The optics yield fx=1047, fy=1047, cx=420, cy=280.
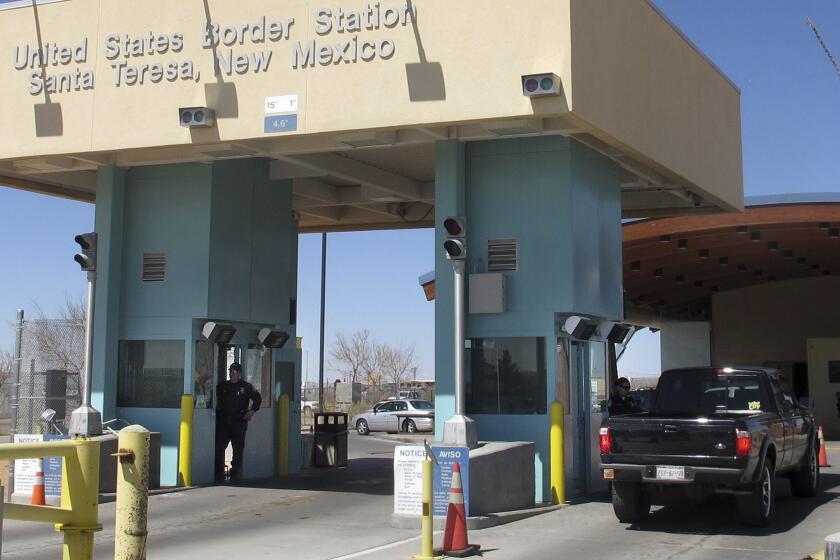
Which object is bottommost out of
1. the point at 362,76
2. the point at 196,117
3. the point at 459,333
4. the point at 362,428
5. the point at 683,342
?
the point at 362,428

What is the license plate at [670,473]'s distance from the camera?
471 inches

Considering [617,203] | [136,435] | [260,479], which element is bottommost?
[260,479]

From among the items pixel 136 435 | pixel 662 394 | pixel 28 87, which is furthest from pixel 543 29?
pixel 136 435

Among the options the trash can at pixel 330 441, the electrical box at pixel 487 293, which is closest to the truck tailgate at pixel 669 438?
the electrical box at pixel 487 293

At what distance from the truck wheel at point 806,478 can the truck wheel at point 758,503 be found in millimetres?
2593

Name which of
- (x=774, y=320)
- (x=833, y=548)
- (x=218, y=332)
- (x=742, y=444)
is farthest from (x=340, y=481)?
(x=774, y=320)

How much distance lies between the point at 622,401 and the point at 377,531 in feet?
19.1

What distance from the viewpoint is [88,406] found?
16.3m

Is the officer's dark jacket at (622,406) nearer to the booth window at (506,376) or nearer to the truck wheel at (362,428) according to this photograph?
the booth window at (506,376)

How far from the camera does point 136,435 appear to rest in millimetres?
4633

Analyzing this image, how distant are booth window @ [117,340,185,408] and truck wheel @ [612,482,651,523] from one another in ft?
25.1

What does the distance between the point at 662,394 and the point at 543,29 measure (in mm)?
5197

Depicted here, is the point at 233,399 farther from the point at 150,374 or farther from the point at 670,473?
the point at 670,473

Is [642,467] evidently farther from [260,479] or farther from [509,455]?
[260,479]
